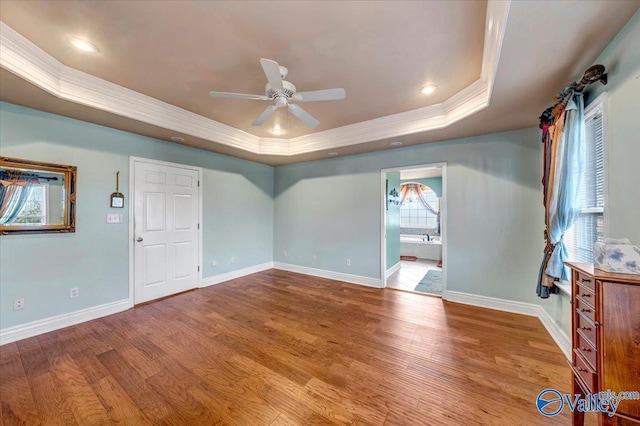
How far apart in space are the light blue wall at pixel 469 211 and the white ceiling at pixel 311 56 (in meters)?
0.37

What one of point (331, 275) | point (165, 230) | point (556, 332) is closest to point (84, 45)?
point (165, 230)

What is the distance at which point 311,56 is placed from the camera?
218 cm

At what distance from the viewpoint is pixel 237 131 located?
409cm

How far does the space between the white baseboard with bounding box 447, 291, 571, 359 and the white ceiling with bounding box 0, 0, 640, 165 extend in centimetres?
234

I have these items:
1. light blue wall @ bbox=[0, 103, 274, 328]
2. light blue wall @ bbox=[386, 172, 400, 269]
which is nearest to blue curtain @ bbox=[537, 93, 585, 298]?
light blue wall @ bbox=[386, 172, 400, 269]

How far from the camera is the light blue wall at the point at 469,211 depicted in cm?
311

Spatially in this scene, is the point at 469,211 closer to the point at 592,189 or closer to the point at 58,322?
the point at 592,189

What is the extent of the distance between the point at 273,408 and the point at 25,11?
337cm

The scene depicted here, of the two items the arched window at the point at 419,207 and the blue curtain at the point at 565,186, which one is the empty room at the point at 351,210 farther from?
the arched window at the point at 419,207

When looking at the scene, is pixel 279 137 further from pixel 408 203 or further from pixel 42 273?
pixel 408 203

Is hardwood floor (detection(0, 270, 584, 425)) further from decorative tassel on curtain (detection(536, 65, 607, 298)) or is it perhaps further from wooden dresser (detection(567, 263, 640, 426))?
decorative tassel on curtain (detection(536, 65, 607, 298))

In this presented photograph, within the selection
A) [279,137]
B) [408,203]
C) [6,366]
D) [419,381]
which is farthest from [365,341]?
[408,203]

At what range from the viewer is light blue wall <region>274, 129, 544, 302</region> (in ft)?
10.2

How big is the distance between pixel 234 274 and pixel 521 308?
15.5ft
